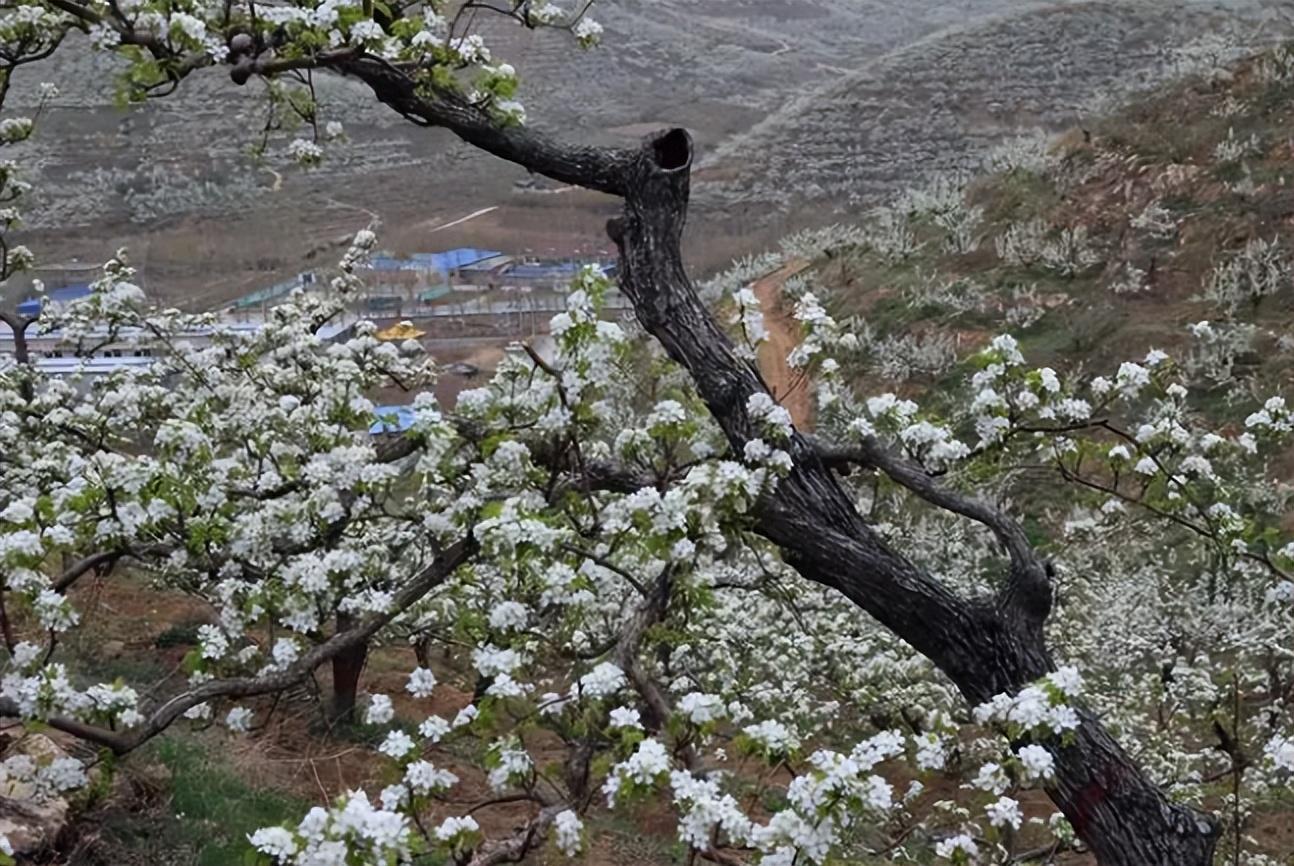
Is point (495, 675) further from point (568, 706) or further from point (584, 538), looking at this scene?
point (584, 538)

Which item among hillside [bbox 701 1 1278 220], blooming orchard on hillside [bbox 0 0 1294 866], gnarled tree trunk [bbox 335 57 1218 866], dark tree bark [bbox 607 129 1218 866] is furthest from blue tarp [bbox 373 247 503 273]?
hillside [bbox 701 1 1278 220]

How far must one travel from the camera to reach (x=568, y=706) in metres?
3.11

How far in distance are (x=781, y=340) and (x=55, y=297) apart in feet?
41.9

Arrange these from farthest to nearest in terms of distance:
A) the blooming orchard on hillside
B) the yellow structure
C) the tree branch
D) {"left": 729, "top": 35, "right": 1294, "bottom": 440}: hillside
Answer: {"left": 729, "top": 35, "right": 1294, "bottom": 440}: hillside, the yellow structure, the tree branch, the blooming orchard on hillside

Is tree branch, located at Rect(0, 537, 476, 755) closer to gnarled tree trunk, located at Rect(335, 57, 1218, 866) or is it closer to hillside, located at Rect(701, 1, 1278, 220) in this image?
gnarled tree trunk, located at Rect(335, 57, 1218, 866)

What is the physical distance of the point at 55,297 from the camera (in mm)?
10672

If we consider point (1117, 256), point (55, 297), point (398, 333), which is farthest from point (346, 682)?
point (1117, 256)

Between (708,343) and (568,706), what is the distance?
1.74 m

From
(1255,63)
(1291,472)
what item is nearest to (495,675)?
(1291,472)

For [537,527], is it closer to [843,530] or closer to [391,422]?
[843,530]

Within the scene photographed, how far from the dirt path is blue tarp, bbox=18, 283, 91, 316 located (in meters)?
7.33

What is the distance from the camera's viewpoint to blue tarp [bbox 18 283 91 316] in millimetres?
10123

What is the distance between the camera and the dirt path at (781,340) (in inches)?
691

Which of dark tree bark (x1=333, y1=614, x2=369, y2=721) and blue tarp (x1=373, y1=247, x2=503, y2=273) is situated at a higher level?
blue tarp (x1=373, y1=247, x2=503, y2=273)
